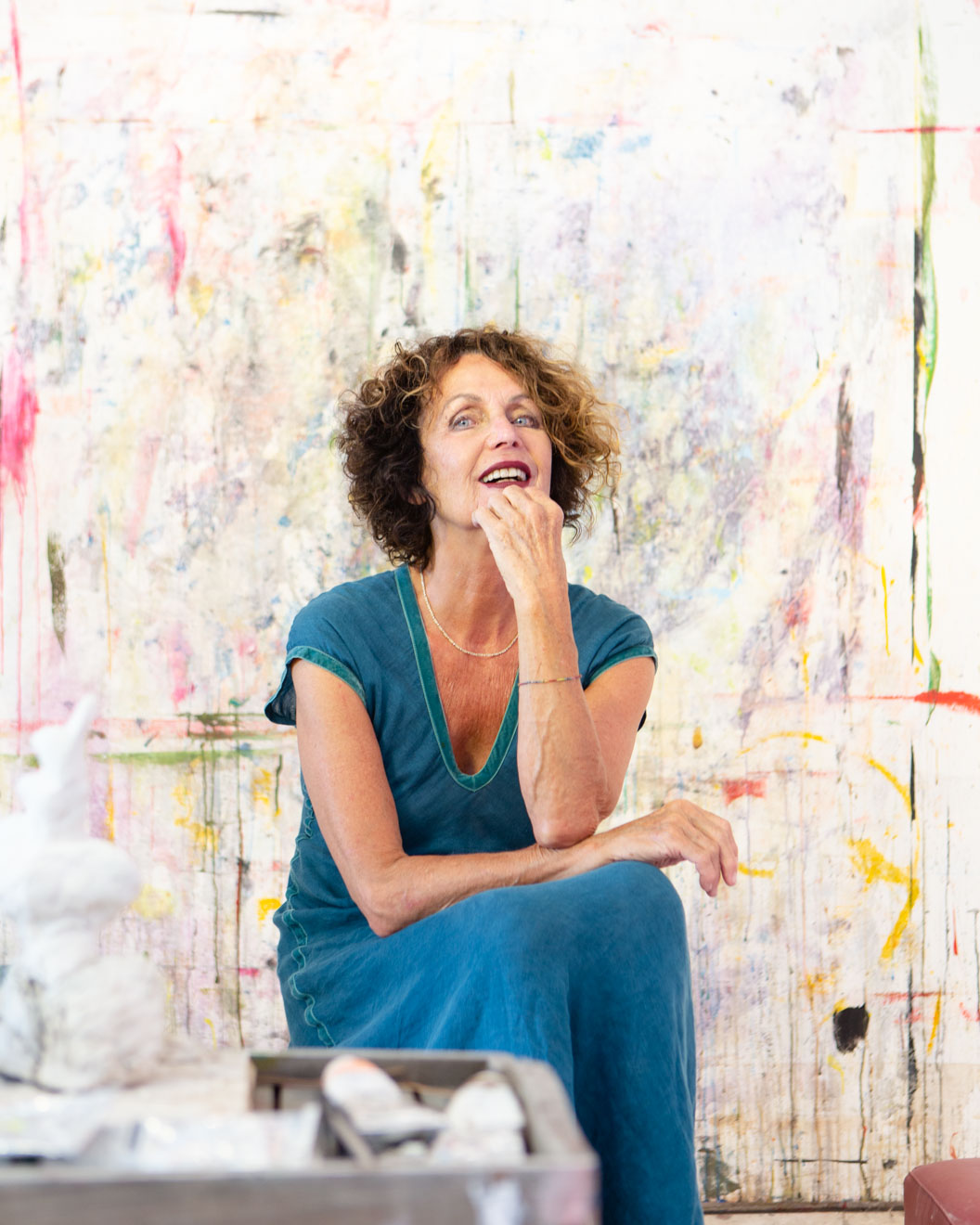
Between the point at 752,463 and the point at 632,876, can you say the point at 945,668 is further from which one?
the point at 632,876

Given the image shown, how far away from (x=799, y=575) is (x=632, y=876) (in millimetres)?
1178

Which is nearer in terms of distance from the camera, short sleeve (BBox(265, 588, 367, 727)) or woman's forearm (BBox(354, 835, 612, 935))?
woman's forearm (BBox(354, 835, 612, 935))

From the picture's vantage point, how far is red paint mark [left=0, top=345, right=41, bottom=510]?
91.4 inches

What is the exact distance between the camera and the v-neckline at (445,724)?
5.51 ft

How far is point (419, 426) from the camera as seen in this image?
1872 mm

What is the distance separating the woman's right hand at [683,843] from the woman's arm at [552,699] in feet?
0.26

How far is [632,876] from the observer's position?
4.55ft

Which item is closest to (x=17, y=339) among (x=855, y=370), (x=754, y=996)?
(x=855, y=370)

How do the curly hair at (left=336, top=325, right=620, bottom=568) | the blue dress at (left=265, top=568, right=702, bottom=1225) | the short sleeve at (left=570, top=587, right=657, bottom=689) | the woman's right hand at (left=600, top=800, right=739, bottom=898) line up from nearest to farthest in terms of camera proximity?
the blue dress at (left=265, top=568, right=702, bottom=1225)
the woman's right hand at (left=600, top=800, right=739, bottom=898)
the short sleeve at (left=570, top=587, right=657, bottom=689)
the curly hair at (left=336, top=325, right=620, bottom=568)

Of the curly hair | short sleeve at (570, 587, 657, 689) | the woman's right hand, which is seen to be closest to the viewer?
the woman's right hand

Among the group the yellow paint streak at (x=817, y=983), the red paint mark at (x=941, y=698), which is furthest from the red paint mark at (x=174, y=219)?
the yellow paint streak at (x=817, y=983)

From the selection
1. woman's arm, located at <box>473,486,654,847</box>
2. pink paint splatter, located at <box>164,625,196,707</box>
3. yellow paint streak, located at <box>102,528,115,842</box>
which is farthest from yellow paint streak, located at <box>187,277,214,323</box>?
woman's arm, located at <box>473,486,654,847</box>

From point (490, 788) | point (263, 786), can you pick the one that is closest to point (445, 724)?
point (490, 788)

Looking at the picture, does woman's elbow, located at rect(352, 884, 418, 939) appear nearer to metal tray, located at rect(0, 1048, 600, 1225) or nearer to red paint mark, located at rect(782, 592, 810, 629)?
metal tray, located at rect(0, 1048, 600, 1225)
